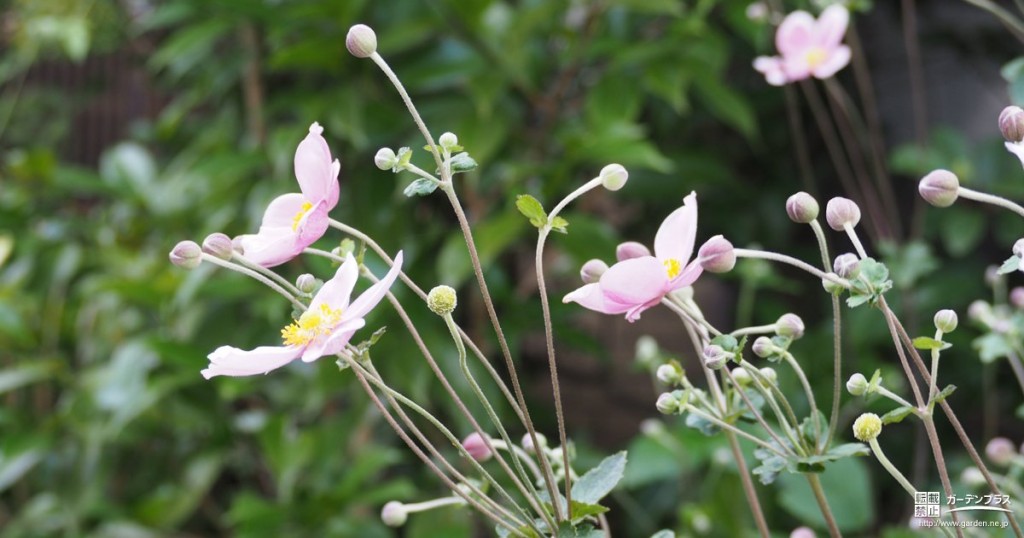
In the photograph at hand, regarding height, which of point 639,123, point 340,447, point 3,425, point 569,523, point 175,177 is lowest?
point 3,425

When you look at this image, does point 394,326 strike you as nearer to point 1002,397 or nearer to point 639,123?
point 639,123

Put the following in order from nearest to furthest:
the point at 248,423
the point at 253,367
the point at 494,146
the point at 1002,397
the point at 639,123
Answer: the point at 253,367, the point at 494,146, the point at 248,423, the point at 1002,397, the point at 639,123

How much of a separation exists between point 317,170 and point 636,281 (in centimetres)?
12

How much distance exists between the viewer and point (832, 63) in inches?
25.4

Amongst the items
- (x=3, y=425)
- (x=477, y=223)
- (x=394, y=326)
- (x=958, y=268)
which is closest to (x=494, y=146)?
(x=477, y=223)

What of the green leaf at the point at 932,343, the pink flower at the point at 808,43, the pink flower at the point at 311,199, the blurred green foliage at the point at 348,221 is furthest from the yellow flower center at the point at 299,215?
the blurred green foliage at the point at 348,221

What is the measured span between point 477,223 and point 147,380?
0.46m

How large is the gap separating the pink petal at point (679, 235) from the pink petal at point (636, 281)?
29 mm

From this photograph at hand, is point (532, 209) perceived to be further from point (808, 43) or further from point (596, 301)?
point (808, 43)

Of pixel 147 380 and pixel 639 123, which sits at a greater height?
pixel 639 123

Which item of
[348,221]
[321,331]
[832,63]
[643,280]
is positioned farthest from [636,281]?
[348,221]

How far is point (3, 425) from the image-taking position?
135 centimetres

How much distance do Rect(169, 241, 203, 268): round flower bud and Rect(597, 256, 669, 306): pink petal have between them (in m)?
0.15

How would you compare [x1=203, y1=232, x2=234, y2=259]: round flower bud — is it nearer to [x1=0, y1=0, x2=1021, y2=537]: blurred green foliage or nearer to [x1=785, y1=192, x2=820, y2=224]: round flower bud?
[x1=785, y1=192, x2=820, y2=224]: round flower bud
